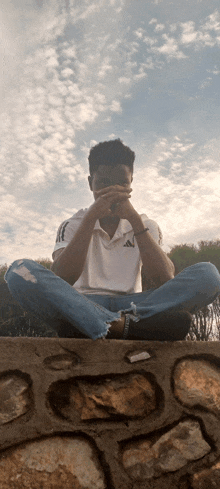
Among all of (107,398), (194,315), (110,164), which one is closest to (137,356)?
(107,398)

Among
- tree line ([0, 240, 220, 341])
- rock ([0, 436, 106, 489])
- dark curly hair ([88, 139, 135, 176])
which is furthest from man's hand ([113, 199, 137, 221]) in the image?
tree line ([0, 240, 220, 341])

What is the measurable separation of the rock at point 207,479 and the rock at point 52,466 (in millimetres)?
367

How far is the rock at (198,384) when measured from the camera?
4.32ft

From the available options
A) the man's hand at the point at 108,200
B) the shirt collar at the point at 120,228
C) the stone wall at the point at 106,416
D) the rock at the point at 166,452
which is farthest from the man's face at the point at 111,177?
the rock at the point at 166,452

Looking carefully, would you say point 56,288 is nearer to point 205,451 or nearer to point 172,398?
point 172,398

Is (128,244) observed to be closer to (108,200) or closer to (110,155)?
(108,200)

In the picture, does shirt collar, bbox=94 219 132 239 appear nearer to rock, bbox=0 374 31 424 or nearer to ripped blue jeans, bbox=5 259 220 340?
ripped blue jeans, bbox=5 259 220 340

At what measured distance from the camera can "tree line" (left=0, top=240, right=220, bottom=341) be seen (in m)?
5.30

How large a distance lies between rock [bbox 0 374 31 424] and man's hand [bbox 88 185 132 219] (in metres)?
1.13

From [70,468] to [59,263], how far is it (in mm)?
1150

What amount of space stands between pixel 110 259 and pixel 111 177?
24.1 inches

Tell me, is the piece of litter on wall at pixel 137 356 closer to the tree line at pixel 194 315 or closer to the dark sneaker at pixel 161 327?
the dark sneaker at pixel 161 327

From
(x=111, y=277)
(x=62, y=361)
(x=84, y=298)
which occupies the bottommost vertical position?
(x=62, y=361)

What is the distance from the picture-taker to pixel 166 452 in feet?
3.96
